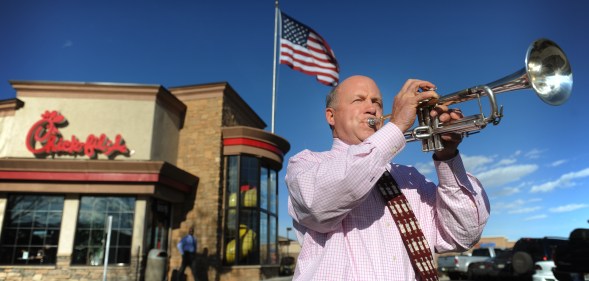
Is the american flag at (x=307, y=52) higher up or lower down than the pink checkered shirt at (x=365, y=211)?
higher up

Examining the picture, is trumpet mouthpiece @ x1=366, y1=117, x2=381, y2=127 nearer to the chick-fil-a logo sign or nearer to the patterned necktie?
the patterned necktie

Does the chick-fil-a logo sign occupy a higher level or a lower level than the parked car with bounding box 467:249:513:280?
higher

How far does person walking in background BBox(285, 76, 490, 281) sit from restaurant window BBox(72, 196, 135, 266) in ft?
34.6

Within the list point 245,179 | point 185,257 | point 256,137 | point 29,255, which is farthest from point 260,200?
point 29,255

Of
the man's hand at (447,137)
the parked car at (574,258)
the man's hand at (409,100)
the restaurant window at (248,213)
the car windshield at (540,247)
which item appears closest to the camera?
the man's hand at (409,100)

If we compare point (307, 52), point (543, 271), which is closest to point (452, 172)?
point (543, 271)

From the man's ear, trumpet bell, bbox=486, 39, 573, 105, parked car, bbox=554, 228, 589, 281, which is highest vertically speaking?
trumpet bell, bbox=486, 39, 573, 105

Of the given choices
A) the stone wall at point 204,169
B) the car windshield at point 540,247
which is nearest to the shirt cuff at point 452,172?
the stone wall at point 204,169

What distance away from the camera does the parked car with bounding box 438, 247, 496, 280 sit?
16797 mm

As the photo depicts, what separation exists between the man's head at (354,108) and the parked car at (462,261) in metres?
17.0

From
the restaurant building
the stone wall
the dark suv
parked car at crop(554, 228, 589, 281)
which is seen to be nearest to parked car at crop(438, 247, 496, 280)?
the dark suv

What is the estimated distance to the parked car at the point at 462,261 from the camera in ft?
55.1

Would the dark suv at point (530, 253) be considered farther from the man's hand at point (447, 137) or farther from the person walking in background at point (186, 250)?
the man's hand at point (447, 137)

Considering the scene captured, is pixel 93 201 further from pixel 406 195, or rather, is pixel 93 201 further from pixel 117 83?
pixel 406 195
